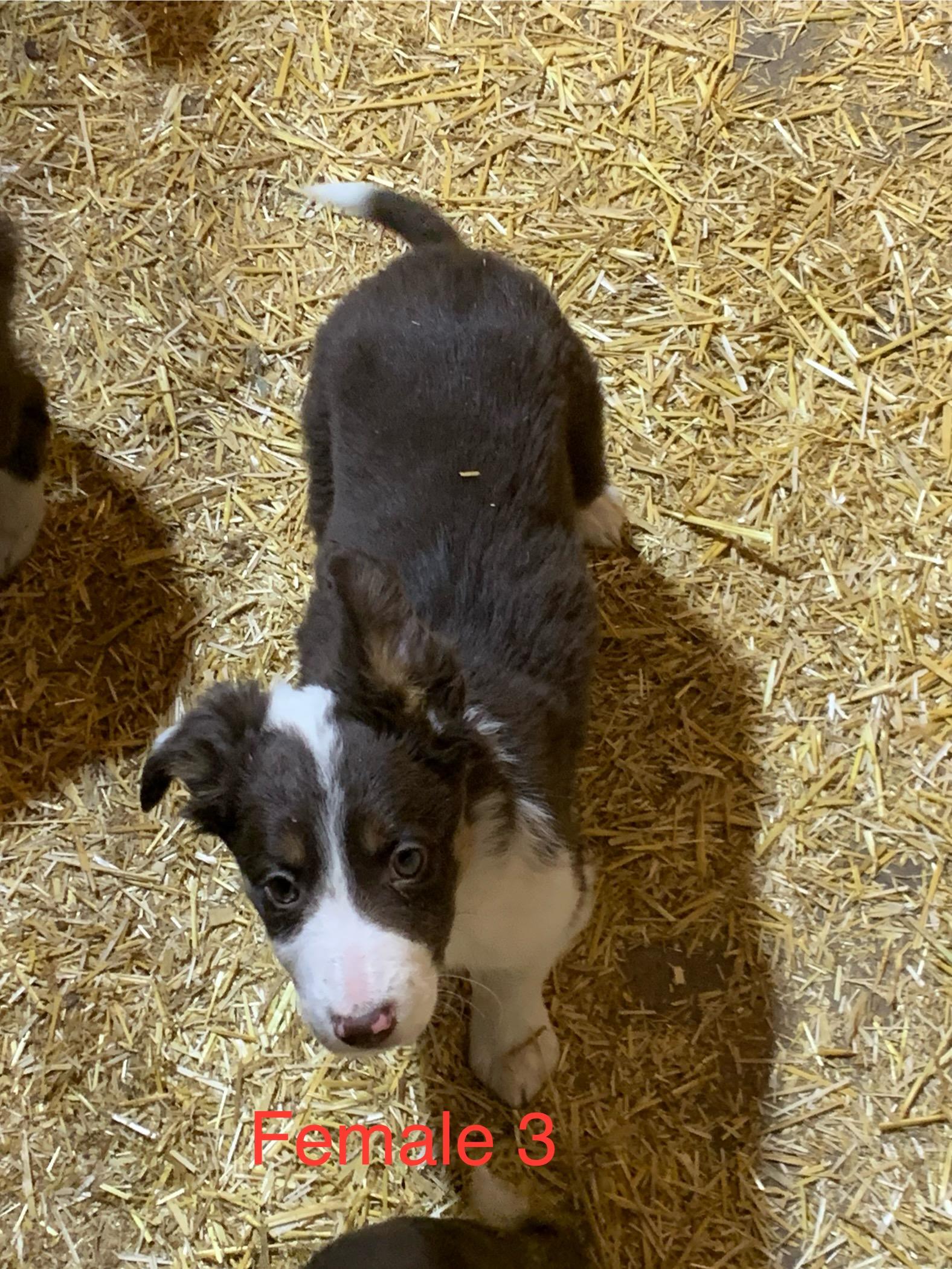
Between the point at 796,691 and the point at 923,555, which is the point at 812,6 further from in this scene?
the point at 796,691

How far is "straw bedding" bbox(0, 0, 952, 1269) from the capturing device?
99.5 inches

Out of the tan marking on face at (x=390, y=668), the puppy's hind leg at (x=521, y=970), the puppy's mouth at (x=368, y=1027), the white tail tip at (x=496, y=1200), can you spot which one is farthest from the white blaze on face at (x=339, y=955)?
the white tail tip at (x=496, y=1200)

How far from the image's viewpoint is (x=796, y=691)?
2885 millimetres

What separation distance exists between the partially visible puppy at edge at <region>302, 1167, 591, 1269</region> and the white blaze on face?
630 mm

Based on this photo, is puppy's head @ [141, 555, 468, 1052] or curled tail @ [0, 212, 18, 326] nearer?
puppy's head @ [141, 555, 468, 1052]

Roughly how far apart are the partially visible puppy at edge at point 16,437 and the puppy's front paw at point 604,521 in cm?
155

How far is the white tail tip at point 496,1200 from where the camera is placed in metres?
2.43

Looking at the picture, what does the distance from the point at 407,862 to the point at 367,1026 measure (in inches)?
10.2

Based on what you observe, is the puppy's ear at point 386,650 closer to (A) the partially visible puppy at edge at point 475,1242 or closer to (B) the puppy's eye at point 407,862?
(B) the puppy's eye at point 407,862

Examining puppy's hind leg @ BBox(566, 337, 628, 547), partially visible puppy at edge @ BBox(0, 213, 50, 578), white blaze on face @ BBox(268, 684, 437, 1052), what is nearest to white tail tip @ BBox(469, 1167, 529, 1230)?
white blaze on face @ BBox(268, 684, 437, 1052)

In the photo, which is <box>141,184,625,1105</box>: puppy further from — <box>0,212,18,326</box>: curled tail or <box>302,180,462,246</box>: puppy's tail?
<box>0,212,18,326</box>: curled tail

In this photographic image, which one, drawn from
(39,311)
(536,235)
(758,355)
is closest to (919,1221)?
(758,355)

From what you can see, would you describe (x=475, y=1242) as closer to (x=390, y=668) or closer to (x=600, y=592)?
(x=390, y=668)

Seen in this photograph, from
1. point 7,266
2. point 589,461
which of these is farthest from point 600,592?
point 7,266
